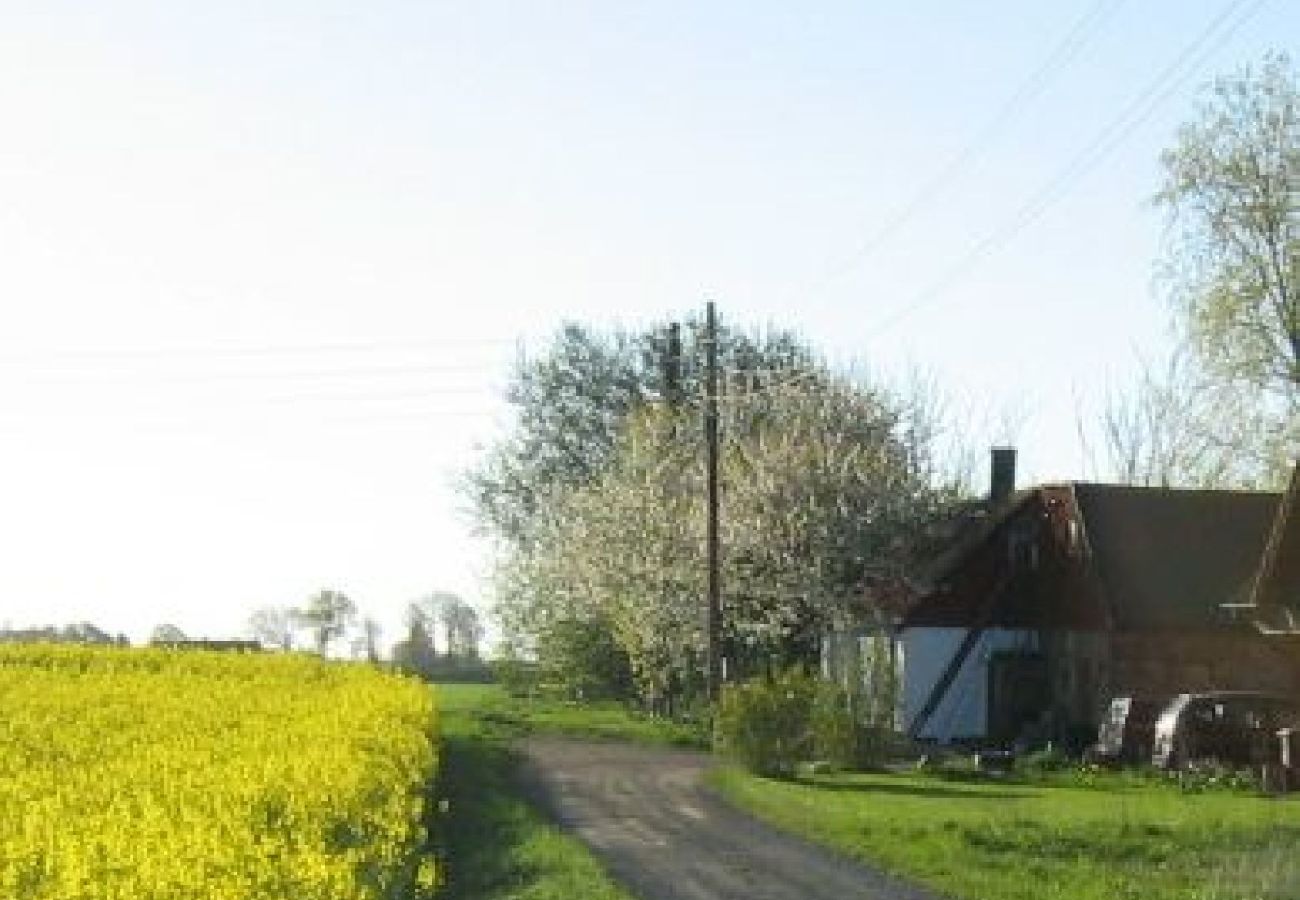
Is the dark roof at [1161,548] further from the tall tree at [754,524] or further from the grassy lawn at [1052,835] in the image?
the grassy lawn at [1052,835]

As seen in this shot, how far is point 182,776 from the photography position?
18188 mm

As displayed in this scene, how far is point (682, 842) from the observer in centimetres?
3042

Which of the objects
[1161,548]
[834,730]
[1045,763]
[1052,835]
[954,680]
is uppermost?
[1161,548]

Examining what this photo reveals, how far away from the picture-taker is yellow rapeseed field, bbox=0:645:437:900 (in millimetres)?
12562

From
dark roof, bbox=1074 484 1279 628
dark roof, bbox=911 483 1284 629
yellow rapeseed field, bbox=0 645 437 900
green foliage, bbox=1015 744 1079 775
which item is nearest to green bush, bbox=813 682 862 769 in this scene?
green foliage, bbox=1015 744 1079 775

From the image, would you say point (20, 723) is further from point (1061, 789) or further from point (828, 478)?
point (828, 478)

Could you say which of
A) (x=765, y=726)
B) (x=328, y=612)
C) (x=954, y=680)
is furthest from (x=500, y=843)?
(x=328, y=612)

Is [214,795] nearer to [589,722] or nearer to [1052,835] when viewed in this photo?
[1052,835]

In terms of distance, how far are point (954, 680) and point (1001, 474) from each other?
9099 mm

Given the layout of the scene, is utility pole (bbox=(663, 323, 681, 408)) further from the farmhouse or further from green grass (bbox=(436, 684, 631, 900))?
green grass (bbox=(436, 684, 631, 900))

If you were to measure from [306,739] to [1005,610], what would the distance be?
34530 mm

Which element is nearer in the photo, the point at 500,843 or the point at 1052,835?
the point at 500,843

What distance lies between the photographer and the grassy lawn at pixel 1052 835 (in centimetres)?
2503

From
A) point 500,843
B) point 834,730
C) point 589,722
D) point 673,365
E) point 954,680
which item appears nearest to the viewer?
point 500,843
